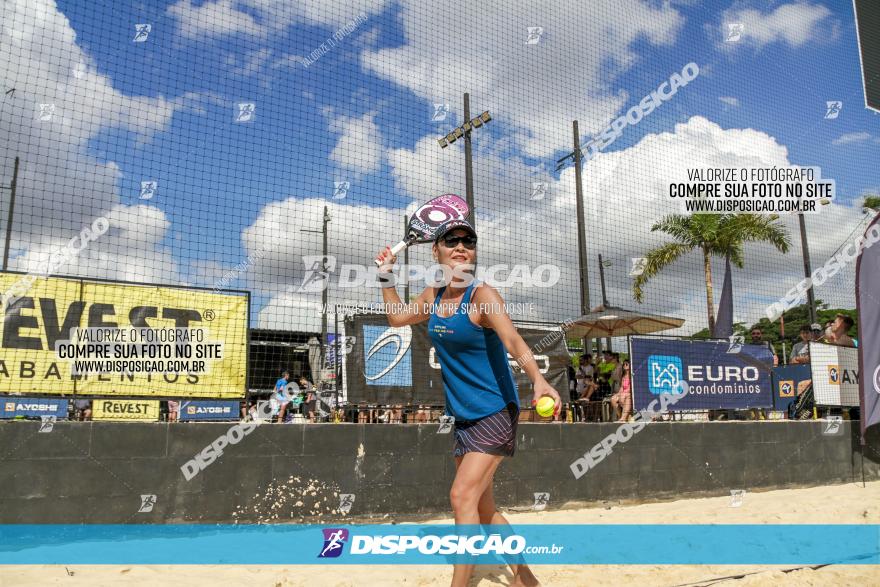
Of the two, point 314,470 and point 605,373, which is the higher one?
point 605,373

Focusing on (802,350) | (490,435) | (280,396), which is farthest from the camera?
(802,350)

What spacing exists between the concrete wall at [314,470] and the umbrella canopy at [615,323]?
139 inches

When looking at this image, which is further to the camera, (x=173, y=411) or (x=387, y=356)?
(x=173, y=411)

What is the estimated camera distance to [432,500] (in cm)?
702

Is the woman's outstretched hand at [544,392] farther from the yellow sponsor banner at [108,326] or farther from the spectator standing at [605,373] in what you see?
the spectator standing at [605,373]

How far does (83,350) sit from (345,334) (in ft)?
8.99

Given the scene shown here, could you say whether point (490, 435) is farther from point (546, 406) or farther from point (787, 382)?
point (787, 382)

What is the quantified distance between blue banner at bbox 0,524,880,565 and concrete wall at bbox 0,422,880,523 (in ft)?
0.69

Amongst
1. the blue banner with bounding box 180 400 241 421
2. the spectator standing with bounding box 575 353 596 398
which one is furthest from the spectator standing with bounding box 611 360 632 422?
the blue banner with bounding box 180 400 241 421

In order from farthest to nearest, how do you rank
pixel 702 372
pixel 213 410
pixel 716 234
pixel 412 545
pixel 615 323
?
1. pixel 716 234
2. pixel 615 323
3. pixel 702 372
4. pixel 213 410
5. pixel 412 545

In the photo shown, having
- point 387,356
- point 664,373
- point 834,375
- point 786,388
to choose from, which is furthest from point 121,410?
point 834,375

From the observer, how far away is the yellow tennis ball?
3221 millimetres

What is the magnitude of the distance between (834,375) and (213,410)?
895cm

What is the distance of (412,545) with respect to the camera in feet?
18.1
